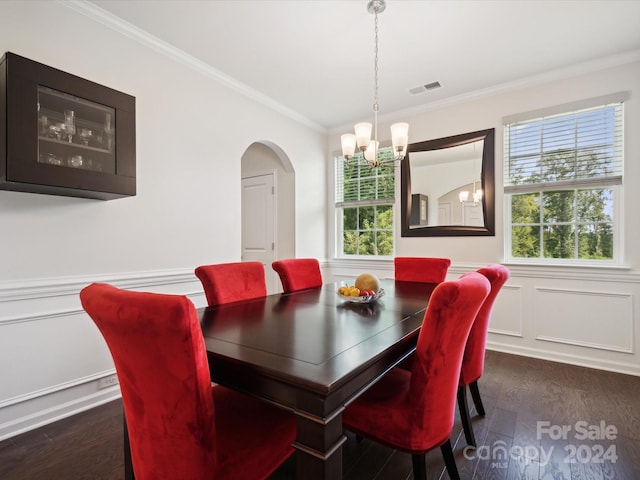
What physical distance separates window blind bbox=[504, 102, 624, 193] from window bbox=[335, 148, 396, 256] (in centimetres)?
137

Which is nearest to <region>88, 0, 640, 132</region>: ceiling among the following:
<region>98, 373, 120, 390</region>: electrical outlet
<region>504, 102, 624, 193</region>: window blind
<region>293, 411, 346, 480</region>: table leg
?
<region>504, 102, 624, 193</region>: window blind

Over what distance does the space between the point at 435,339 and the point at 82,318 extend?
233 cm

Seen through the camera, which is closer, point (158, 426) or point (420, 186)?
point (158, 426)

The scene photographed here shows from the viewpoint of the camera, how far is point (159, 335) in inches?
31.9

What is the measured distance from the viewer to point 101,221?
2.29 meters

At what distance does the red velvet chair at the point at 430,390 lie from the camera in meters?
1.13

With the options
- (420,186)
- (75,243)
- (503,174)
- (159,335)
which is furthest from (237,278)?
(503,174)

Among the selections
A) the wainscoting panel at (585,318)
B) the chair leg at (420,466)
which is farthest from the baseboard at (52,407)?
the wainscoting panel at (585,318)

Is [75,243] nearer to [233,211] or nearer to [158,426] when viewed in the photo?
[233,211]

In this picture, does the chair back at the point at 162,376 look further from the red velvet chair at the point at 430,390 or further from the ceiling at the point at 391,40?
the ceiling at the point at 391,40

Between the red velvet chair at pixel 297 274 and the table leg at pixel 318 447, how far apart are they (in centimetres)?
159

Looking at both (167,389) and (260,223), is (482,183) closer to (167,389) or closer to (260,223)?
(260,223)

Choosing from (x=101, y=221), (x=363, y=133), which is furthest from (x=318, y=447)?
→ (x=101, y=221)

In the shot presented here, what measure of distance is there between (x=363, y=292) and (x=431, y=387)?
2.58 ft
